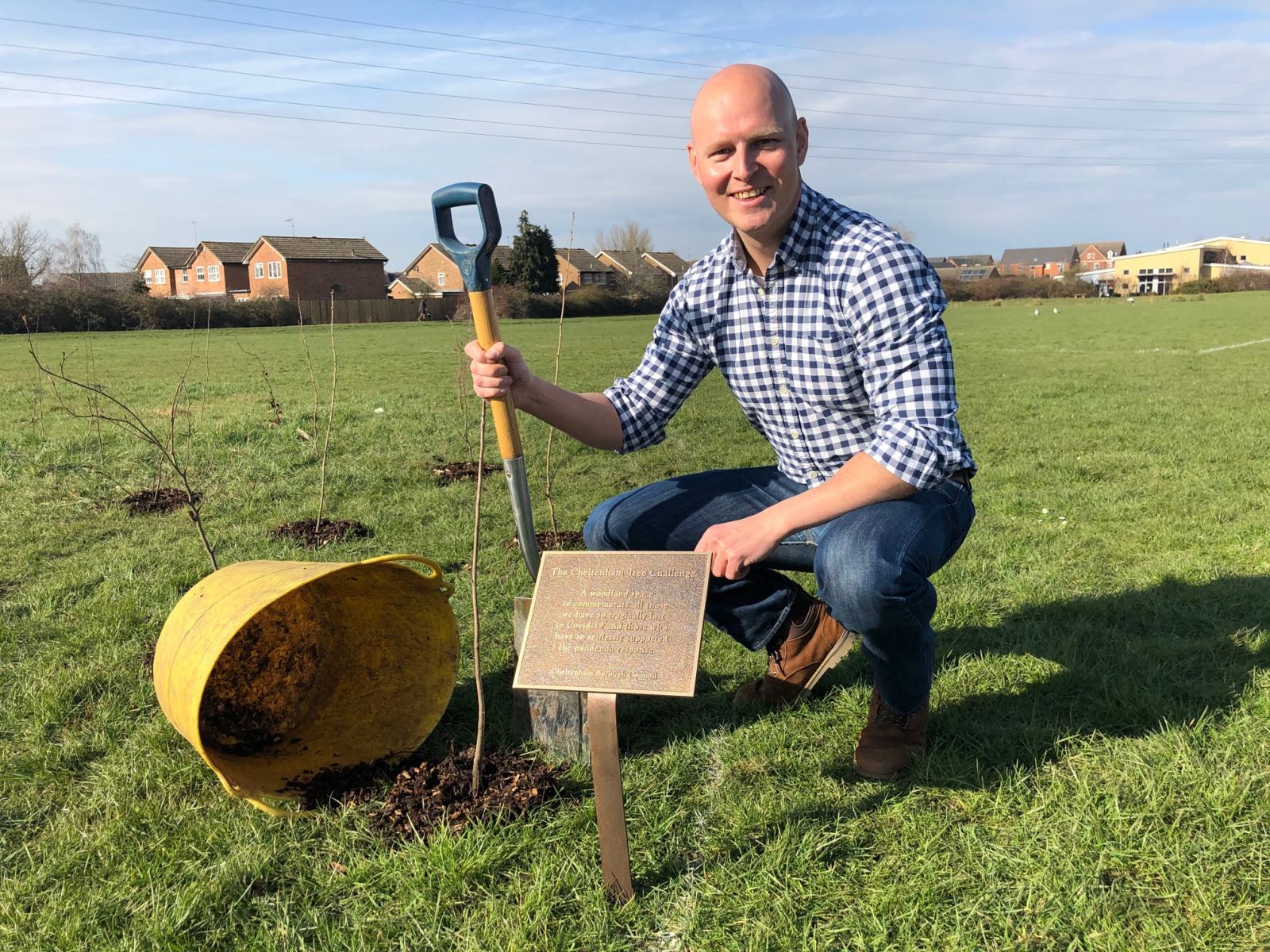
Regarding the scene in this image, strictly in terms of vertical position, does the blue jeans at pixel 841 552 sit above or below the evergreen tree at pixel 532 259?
below

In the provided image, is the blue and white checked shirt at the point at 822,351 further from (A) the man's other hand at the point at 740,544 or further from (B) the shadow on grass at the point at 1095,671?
(B) the shadow on grass at the point at 1095,671

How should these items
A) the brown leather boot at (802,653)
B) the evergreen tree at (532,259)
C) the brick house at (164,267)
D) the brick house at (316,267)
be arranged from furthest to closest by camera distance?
the brick house at (164,267)
the brick house at (316,267)
the evergreen tree at (532,259)
the brown leather boot at (802,653)

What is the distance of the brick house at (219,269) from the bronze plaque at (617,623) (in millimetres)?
69886

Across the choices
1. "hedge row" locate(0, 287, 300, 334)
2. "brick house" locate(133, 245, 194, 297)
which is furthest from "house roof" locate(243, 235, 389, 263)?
"hedge row" locate(0, 287, 300, 334)

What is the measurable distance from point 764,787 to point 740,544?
0.84 metres

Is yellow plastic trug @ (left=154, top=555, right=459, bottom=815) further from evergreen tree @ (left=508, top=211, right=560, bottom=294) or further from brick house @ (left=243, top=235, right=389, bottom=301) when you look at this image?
brick house @ (left=243, top=235, right=389, bottom=301)

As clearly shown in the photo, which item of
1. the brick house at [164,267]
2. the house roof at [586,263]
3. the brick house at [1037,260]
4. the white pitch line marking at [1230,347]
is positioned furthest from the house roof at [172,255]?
the brick house at [1037,260]

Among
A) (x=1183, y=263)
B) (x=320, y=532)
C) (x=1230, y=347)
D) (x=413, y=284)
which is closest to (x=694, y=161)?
(x=320, y=532)

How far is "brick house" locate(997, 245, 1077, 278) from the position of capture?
402 ft

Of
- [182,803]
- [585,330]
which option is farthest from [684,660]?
[585,330]

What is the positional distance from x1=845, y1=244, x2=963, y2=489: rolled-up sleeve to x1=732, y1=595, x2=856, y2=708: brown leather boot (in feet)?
3.01

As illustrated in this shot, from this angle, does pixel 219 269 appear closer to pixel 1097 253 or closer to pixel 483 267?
pixel 483 267

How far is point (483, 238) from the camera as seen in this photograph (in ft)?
8.04

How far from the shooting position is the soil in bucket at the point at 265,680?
124 inches
